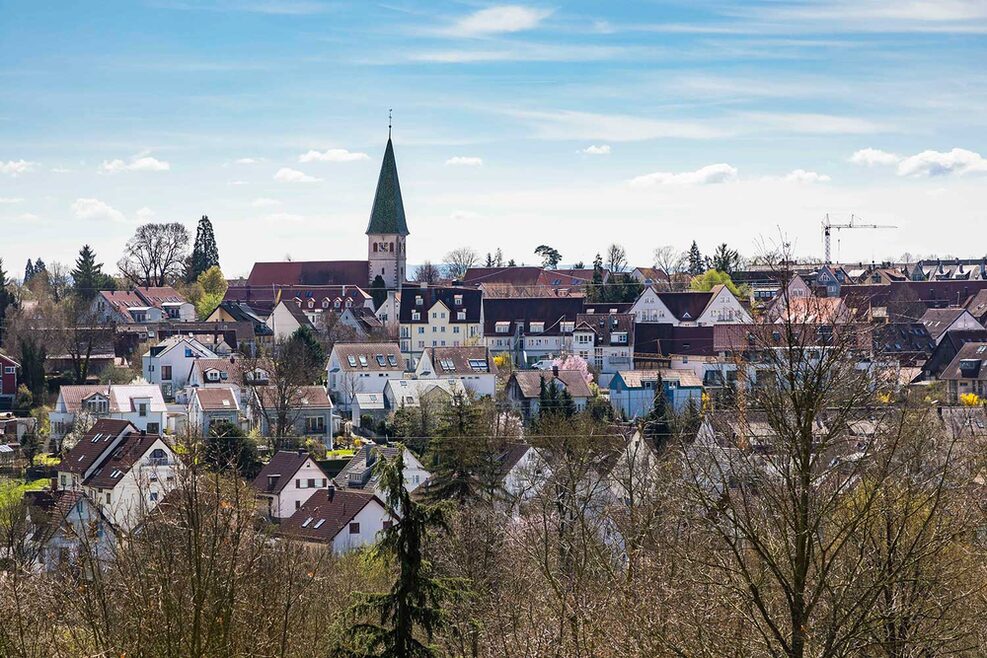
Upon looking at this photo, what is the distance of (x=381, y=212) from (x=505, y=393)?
130 ft

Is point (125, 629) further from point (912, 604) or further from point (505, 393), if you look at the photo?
point (505, 393)

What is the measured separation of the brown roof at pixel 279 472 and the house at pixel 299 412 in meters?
8.76

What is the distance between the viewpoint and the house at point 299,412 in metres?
47.6

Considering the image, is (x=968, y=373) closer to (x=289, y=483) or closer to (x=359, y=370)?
(x=359, y=370)

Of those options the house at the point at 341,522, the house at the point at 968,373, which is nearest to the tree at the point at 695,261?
the house at the point at 968,373

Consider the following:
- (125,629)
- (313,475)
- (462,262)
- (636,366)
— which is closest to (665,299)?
(636,366)

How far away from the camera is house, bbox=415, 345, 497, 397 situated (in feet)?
184

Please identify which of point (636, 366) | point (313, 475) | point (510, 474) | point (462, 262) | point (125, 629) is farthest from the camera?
point (462, 262)

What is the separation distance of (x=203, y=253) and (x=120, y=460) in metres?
65.2

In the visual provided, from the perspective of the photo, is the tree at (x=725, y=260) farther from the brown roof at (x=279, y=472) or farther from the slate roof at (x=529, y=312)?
the brown roof at (x=279, y=472)

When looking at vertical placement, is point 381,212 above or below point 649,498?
above

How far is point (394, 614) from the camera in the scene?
13.0m

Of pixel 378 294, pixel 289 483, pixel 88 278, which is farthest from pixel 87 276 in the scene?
pixel 289 483

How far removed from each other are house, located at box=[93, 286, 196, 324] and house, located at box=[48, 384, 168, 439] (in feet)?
99.1
